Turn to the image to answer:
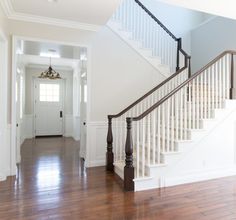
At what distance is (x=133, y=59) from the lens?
478 centimetres

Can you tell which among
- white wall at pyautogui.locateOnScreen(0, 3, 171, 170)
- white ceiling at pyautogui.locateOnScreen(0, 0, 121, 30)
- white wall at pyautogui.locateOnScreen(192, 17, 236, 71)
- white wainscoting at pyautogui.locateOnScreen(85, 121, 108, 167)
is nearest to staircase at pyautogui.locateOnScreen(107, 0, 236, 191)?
white wainscoting at pyautogui.locateOnScreen(85, 121, 108, 167)

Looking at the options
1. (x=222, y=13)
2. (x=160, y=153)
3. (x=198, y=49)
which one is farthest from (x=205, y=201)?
(x=198, y=49)

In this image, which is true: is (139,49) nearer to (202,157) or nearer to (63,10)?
(63,10)

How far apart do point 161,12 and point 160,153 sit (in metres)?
5.01

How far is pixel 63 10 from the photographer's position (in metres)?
3.60

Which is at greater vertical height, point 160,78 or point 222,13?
point 222,13

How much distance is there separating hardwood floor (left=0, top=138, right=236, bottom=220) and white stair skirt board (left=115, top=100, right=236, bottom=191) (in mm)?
153

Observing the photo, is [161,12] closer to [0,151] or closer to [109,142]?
[109,142]

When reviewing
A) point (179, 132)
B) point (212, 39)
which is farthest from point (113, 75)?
point (212, 39)

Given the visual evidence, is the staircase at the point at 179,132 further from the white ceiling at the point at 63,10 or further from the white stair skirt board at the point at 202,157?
the white ceiling at the point at 63,10

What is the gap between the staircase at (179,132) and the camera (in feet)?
10.8

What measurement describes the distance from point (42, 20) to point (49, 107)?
5.06 metres

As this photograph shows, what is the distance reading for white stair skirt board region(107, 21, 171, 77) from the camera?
465 cm

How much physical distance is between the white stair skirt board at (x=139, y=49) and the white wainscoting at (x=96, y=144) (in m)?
1.77
